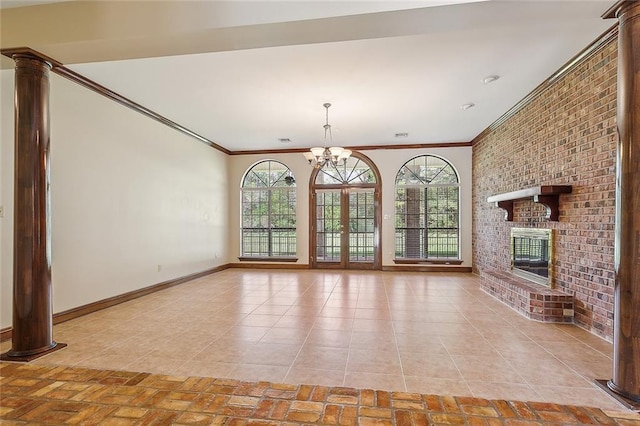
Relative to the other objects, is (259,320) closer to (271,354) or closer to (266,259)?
(271,354)

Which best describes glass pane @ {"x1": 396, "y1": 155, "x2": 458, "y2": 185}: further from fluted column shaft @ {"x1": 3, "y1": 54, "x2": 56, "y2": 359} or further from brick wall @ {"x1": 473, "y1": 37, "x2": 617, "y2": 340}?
fluted column shaft @ {"x1": 3, "y1": 54, "x2": 56, "y2": 359}

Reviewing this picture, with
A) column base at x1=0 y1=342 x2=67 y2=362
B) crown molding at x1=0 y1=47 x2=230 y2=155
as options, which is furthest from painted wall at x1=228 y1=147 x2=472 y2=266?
column base at x1=0 y1=342 x2=67 y2=362

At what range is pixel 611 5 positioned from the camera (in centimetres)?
203

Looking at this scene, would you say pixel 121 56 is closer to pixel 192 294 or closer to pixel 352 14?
pixel 352 14

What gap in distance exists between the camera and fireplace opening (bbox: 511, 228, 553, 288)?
3869 millimetres

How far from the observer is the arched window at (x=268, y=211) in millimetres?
7605

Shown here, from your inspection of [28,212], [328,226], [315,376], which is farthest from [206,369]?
[328,226]

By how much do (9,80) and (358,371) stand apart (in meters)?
4.30

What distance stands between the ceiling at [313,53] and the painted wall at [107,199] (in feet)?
1.42

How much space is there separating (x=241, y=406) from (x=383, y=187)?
5.87 metres

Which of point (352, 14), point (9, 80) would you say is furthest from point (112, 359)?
point (352, 14)

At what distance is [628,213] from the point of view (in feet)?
6.63

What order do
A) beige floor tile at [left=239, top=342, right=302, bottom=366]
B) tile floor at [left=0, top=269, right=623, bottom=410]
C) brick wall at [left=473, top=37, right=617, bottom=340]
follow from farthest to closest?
brick wall at [left=473, top=37, right=617, bottom=340] < beige floor tile at [left=239, top=342, right=302, bottom=366] < tile floor at [left=0, top=269, right=623, bottom=410]

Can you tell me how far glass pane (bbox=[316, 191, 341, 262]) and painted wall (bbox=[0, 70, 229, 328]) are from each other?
275cm
